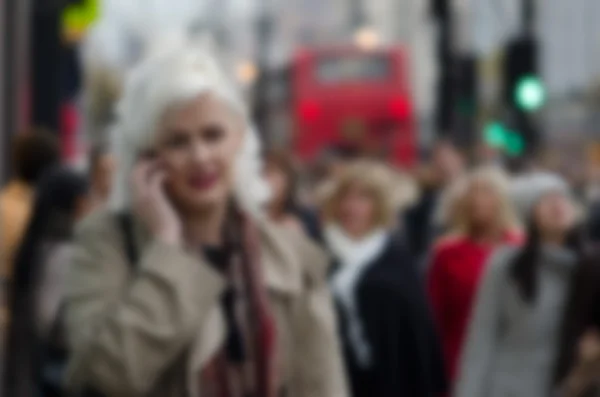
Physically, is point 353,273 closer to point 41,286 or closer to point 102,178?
point 102,178

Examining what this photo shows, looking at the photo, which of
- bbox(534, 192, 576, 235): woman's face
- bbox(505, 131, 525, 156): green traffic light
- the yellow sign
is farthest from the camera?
bbox(505, 131, 525, 156): green traffic light

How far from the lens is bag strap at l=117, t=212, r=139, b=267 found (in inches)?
168

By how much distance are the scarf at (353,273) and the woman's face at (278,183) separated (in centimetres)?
194

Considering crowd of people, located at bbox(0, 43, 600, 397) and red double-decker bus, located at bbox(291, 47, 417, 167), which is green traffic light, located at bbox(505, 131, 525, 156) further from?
crowd of people, located at bbox(0, 43, 600, 397)

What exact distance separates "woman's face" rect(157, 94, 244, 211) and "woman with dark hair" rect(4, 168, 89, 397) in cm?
173

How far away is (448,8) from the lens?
25.8 metres

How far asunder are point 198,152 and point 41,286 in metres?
2.27

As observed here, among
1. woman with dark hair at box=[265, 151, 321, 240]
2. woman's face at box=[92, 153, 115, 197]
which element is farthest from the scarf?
woman with dark hair at box=[265, 151, 321, 240]

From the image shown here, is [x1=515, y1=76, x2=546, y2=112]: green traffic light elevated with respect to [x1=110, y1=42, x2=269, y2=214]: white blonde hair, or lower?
lower

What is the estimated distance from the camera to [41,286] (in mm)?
6422

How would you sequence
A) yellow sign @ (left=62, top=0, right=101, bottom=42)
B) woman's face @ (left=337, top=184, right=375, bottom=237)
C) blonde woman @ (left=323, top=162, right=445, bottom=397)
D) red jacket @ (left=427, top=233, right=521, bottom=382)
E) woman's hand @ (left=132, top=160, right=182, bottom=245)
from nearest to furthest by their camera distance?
woman's hand @ (left=132, top=160, right=182, bottom=245)
blonde woman @ (left=323, top=162, right=445, bottom=397)
woman's face @ (left=337, top=184, right=375, bottom=237)
red jacket @ (left=427, top=233, right=521, bottom=382)
yellow sign @ (left=62, top=0, right=101, bottom=42)

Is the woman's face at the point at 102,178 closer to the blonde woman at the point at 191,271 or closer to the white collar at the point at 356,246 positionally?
the white collar at the point at 356,246

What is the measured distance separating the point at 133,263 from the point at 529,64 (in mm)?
20122

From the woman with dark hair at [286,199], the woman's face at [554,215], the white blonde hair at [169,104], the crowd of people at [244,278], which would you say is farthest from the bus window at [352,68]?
the white blonde hair at [169,104]
